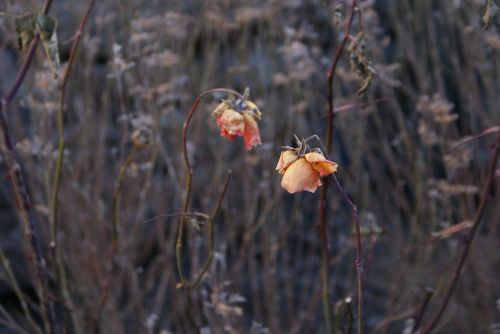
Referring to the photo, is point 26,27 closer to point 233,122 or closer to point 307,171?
point 233,122

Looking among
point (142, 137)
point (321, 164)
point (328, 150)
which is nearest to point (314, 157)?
point (321, 164)

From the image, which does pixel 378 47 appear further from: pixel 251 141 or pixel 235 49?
pixel 251 141

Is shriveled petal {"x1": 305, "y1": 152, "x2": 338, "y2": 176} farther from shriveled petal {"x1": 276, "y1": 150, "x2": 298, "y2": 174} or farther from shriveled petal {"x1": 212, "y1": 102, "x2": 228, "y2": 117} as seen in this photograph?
shriveled petal {"x1": 212, "y1": 102, "x2": 228, "y2": 117}

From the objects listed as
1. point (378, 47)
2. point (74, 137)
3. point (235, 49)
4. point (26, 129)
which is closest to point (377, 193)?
point (378, 47)

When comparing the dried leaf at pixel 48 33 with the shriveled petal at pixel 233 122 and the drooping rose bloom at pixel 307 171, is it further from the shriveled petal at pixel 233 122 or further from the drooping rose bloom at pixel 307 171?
the drooping rose bloom at pixel 307 171

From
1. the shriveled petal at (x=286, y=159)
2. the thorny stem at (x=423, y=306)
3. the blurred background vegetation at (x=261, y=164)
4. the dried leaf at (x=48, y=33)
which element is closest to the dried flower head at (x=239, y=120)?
the shriveled petal at (x=286, y=159)

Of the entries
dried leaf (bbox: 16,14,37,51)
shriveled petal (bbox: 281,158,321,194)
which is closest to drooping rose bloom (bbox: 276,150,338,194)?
shriveled petal (bbox: 281,158,321,194)
